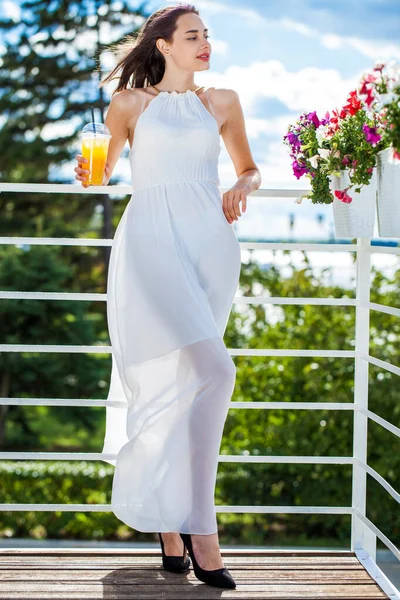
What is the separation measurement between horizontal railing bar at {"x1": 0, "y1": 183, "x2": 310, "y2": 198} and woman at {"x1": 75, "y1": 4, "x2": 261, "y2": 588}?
0.25 feet

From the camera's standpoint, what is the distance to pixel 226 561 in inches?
98.4

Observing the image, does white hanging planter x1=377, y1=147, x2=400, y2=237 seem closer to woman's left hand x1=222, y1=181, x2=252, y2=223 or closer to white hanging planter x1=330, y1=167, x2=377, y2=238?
white hanging planter x1=330, y1=167, x2=377, y2=238

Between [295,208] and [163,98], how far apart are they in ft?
40.4

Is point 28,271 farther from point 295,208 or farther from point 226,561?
point 226,561

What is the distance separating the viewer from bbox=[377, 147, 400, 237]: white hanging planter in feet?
7.13

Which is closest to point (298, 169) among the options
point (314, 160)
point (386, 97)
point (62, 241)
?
point (314, 160)

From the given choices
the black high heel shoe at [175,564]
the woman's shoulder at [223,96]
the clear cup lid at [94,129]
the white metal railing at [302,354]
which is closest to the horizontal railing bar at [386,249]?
the white metal railing at [302,354]

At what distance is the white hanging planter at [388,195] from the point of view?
2172 millimetres

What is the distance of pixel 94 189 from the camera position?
8.11 feet

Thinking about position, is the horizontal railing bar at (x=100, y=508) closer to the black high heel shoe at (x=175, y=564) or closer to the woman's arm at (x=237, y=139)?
the black high heel shoe at (x=175, y=564)

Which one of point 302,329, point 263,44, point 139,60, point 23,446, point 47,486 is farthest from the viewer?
point 263,44

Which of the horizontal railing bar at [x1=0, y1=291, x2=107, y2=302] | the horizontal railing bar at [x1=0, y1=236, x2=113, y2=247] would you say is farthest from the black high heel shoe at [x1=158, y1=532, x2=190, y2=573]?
the horizontal railing bar at [x1=0, y1=236, x2=113, y2=247]

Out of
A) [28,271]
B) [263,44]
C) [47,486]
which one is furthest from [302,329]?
[263,44]

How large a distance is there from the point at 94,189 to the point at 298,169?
1.99 feet
